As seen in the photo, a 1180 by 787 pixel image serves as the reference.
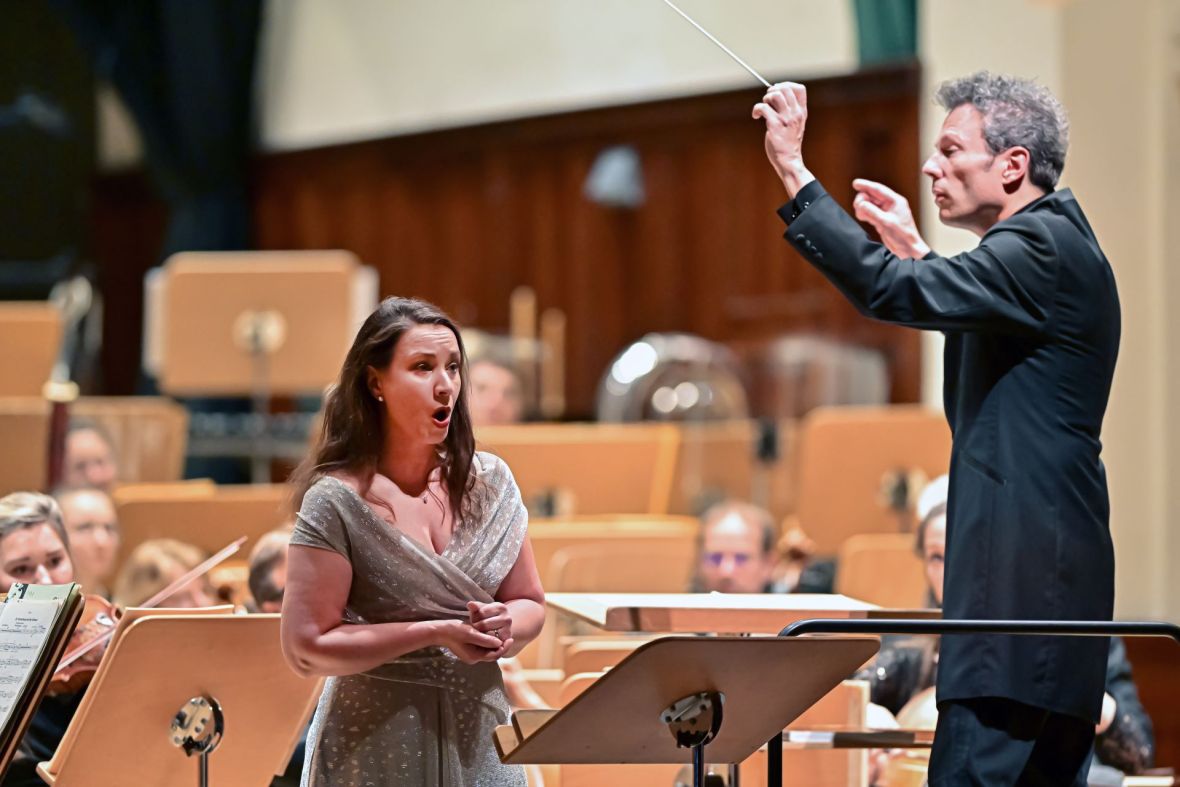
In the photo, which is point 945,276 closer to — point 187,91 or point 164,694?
point 164,694

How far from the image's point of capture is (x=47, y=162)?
38.5 feet

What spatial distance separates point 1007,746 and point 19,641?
4.99 ft

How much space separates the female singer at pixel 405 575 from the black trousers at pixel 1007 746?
2.06ft

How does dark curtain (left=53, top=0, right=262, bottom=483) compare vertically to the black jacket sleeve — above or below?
above

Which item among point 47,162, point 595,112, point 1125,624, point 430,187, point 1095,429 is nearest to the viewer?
point 1125,624

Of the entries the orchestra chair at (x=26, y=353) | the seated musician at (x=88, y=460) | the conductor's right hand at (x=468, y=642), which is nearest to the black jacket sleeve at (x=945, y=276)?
the conductor's right hand at (x=468, y=642)

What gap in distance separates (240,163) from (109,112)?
1.32 meters

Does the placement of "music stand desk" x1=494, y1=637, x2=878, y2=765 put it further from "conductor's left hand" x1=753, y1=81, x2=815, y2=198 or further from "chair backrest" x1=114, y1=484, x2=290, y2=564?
"chair backrest" x1=114, y1=484, x2=290, y2=564

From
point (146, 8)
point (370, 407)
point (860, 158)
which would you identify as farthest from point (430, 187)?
point (370, 407)

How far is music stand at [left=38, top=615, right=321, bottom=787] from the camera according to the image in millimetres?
2959

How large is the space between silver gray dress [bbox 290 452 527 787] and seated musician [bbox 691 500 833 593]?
249 centimetres

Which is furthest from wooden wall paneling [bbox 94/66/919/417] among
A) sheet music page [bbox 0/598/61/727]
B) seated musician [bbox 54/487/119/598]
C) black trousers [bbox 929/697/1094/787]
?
sheet music page [bbox 0/598/61/727]

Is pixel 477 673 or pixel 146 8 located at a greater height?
pixel 146 8

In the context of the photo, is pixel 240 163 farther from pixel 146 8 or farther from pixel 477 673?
pixel 477 673
